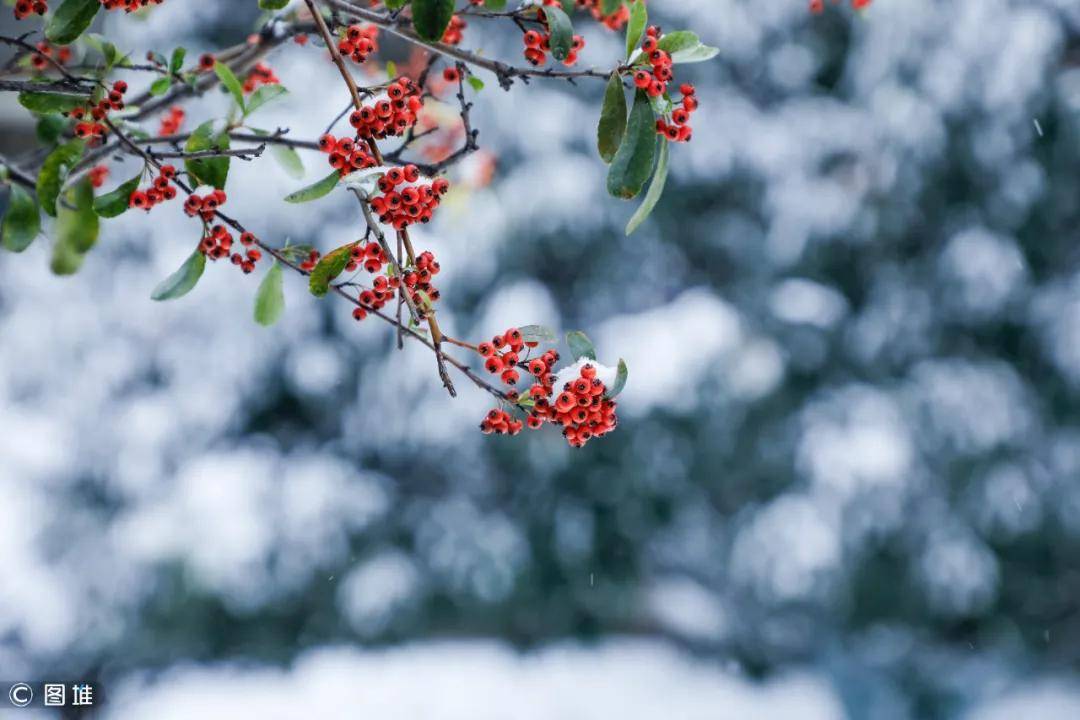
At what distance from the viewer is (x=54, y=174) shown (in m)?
0.73

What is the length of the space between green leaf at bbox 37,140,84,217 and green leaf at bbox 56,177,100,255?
0.54 feet

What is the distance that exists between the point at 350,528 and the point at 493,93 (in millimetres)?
1527

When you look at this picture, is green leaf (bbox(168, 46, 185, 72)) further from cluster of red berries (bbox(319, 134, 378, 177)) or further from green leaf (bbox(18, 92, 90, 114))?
cluster of red berries (bbox(319, 134, 378, 177))

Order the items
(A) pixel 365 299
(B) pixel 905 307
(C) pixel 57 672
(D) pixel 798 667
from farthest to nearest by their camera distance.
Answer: (D) pixel 798 667
(B) pixel 905 307
(C) pixel 57 672
(A) pixel 365 299

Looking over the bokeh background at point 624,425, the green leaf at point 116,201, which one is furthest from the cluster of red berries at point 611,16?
the bokeh background at point 624,425

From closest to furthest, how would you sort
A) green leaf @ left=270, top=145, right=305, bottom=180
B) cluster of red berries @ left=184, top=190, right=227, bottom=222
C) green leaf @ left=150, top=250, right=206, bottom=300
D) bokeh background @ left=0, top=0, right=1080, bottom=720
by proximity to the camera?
cluster of red berries @ left=184, top=190, right=227, bottom=222
green leaf @ left=150, top=250, right=206, bottom=300
green leaf @ left=270, top=145, right=305, bottom=180
bokeh background @ left=0, top=0, right=1080, bottom=720

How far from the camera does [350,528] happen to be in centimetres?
307

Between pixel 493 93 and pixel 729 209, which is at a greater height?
pixel 493 93

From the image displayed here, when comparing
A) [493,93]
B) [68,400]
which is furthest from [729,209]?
[68,400]

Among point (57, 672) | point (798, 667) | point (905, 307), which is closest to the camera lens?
point (57, 672)

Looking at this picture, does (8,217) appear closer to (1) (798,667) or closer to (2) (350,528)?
(2) (350,528)

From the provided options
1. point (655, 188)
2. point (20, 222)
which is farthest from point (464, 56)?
point (20, 222)

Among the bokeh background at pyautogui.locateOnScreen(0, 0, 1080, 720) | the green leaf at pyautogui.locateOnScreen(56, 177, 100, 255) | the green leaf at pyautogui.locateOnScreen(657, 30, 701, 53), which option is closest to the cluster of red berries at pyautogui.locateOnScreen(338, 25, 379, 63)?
the green leaf at pyautogui.locateOnScreen(657, 30, 701, 53)

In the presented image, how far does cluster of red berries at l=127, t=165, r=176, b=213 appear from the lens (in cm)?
73
